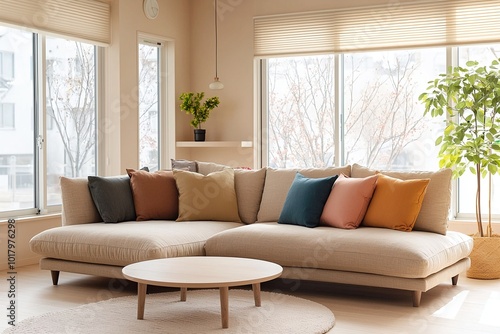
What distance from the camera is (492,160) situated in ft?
18.5

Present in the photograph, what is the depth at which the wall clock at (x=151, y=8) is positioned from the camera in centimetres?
703

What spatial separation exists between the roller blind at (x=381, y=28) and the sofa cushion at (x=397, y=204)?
80.6 inches

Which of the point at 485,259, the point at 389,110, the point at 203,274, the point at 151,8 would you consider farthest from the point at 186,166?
the point at 485,259

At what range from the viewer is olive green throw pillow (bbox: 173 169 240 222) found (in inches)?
221

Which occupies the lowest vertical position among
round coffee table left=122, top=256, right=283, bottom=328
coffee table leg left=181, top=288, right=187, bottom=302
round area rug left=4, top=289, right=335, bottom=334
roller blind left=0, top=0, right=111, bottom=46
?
round area rug left=4, top=289, right=335, bottom=334

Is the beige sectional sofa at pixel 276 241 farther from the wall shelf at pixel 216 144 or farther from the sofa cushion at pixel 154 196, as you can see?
the wall shelf at pixel 216 144

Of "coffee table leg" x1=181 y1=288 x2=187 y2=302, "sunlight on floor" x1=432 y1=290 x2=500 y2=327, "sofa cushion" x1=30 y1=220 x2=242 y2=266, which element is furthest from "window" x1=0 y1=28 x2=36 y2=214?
"sunlight on floor" x1=432 y1=290 x2=500 y2=327

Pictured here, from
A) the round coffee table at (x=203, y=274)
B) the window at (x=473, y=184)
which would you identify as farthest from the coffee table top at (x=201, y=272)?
the window at (x=473, y=184)

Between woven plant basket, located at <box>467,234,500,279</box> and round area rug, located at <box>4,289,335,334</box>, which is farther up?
woven plant basket, located at <box>467,234,500,279</box>

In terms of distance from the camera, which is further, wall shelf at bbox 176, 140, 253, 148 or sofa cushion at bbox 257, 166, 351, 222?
wall shelf at bbox 176, 140, 253, 148

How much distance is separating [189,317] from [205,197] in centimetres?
163

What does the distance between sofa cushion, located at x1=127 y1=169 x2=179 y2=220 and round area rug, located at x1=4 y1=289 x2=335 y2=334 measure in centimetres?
103

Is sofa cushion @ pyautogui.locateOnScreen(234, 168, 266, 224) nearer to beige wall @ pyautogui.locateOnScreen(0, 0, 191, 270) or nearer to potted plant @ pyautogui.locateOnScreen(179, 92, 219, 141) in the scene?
beige wall @ pyautogui.locateOnScreen(0, 0, 191, 270)

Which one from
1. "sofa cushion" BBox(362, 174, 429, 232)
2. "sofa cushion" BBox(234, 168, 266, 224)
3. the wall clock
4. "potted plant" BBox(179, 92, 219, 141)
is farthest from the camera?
"potted plant" BBox(179, 92, 219, 141)
